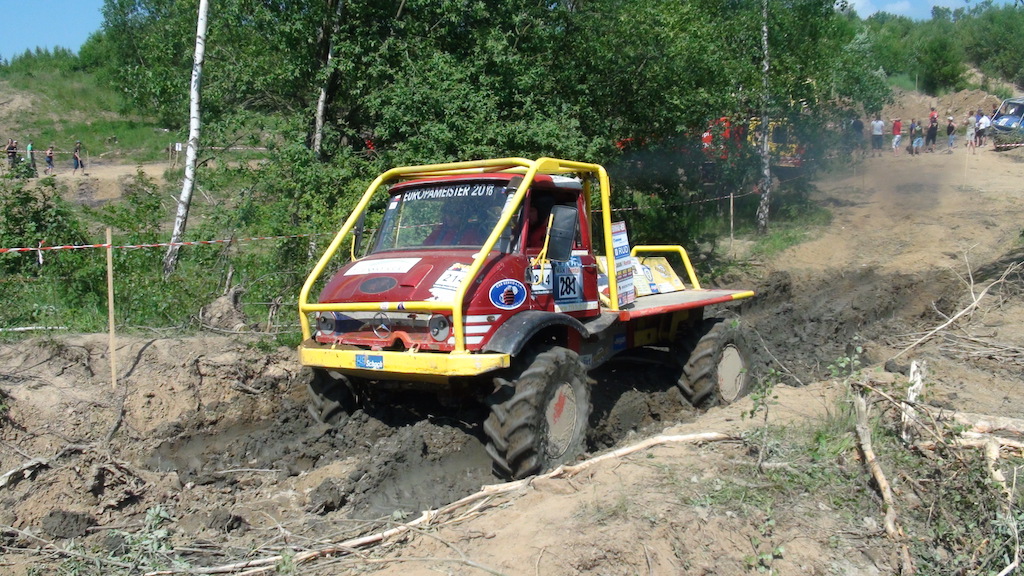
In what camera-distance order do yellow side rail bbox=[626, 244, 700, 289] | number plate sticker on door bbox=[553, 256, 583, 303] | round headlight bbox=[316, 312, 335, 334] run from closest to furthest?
round headlight bbox=[316, 312, 335, 334], number plate sticker on door bbox=[553, 256, 583, 303], yellow side rail bbox=[626, 244, 700, 289]

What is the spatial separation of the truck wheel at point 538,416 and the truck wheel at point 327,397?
1524mm

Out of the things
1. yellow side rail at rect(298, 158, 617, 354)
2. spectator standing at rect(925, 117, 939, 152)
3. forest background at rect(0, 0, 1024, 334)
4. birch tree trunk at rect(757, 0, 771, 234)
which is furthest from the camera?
spectator standing at rect(925, 117, 939, 152)

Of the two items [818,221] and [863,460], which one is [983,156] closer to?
[818,221]

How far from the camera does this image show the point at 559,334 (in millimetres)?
7031

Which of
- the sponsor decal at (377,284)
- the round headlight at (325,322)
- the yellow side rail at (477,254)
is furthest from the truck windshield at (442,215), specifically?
the round headlight at (325,322)

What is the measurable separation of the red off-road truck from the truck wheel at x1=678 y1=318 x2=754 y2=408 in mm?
665

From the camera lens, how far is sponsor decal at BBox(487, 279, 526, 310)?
6293mm

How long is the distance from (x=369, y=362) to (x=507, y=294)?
3.76 feet

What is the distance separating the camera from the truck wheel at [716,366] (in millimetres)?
8586

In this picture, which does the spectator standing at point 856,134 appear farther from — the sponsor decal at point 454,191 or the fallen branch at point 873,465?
the fallen branch at point 873,465

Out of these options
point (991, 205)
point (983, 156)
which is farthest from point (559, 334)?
point (983, 156)

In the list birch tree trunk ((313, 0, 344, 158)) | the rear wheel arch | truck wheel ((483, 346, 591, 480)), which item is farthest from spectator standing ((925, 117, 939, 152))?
truck wheel ((483, 346, 591, 480))

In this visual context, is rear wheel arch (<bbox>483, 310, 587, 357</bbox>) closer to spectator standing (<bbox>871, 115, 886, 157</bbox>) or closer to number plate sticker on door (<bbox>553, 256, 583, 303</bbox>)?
number plate sticker on door (<bbox>553, 256, 583, 303</bbox>)

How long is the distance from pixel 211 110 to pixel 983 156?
23787 millimetres
